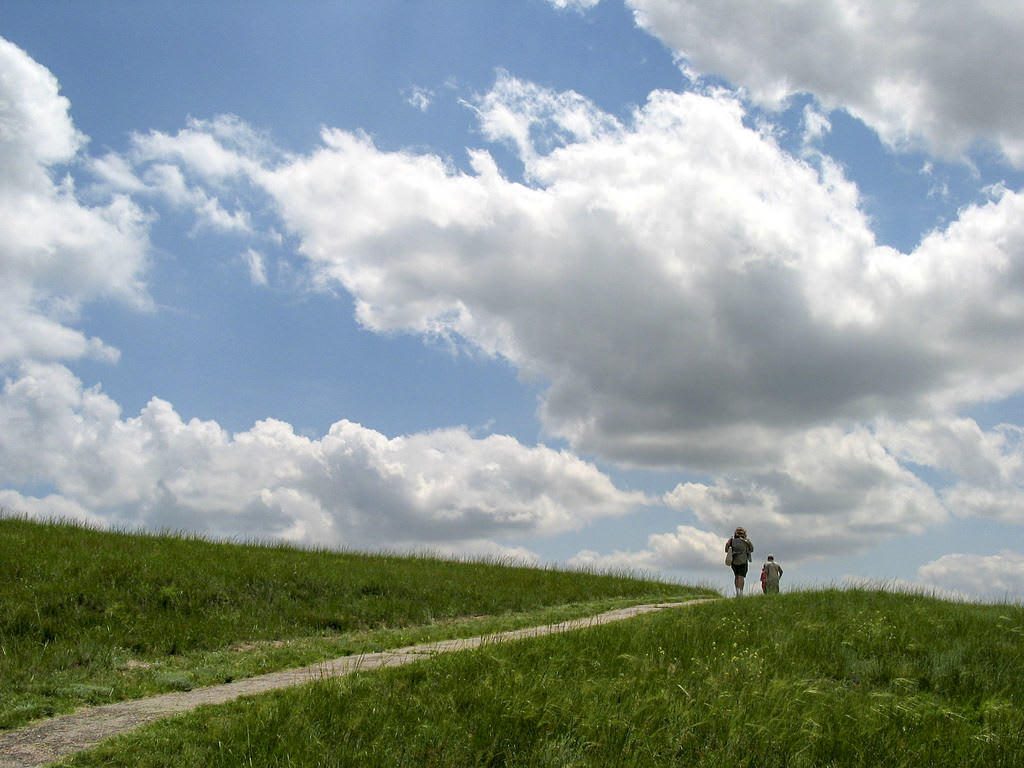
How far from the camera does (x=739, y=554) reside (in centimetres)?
2534

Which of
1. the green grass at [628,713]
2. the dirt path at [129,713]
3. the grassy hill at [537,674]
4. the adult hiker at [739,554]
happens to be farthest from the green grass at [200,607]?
the green grass at [628,713]

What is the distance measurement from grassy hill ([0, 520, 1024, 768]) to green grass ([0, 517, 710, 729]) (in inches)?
3.3

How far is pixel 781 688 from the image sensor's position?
31.1ft

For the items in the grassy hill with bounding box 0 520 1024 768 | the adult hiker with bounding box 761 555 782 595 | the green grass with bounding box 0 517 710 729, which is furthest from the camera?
the adult hiker with bounding box 761 555 782 595

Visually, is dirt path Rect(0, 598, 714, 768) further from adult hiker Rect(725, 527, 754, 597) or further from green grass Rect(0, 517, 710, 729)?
adult hiker Rect(725, 527, 754, 597)

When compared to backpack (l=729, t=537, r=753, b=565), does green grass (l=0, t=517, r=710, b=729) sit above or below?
below

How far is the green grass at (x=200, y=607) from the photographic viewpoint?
11656 millimetres

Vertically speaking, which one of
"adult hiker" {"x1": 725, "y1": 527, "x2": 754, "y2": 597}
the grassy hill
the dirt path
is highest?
"adult hiker" {"x1": 725, "y1": 527, "x2": 754, "y2": 597}

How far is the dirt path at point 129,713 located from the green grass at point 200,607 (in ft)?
1.58

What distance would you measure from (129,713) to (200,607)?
884 centimetres

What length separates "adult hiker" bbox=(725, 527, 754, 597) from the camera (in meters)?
25.3

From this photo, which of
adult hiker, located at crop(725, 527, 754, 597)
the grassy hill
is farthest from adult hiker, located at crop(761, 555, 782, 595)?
the grassy hill

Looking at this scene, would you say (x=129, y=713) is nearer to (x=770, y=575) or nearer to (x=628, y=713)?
(x=628, y=713)

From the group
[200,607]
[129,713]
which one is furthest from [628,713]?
[200,607]
